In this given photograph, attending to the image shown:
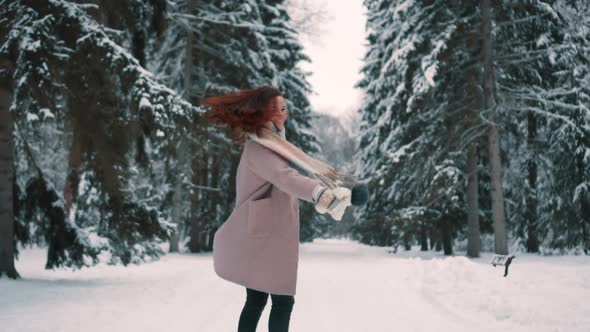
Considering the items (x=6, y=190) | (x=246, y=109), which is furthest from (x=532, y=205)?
(x=246, y=109)

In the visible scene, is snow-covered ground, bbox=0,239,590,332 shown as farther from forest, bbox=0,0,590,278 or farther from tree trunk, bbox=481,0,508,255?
tree trunk, bbox=481,0,508,255

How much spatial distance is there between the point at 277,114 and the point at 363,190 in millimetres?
829

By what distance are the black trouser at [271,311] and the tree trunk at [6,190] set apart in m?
6.87

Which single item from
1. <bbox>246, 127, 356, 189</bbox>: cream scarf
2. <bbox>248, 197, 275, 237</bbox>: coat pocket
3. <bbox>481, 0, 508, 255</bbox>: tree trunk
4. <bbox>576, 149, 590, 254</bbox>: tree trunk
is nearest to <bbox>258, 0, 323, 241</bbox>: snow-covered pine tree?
<bbox>481, 0, 508, 255</bbox>: tree trunk

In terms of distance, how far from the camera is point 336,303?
265 inches

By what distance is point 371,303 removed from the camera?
6.68 m

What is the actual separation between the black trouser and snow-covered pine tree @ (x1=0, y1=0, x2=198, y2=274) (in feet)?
18.1

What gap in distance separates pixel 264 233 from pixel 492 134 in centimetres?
1279

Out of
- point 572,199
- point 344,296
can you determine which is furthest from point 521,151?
point 344,296

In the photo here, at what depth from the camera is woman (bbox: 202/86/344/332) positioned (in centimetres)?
284

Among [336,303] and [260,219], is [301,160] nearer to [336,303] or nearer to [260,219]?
[260,219]

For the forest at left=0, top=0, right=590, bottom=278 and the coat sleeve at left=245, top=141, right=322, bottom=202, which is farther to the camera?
the forest at left=0, top=0, right=590, bottom=278

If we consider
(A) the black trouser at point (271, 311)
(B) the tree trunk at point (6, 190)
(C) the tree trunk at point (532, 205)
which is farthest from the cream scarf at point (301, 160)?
(C) the tree trunk at point (532, 205)

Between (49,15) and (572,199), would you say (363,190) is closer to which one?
(49,15)
